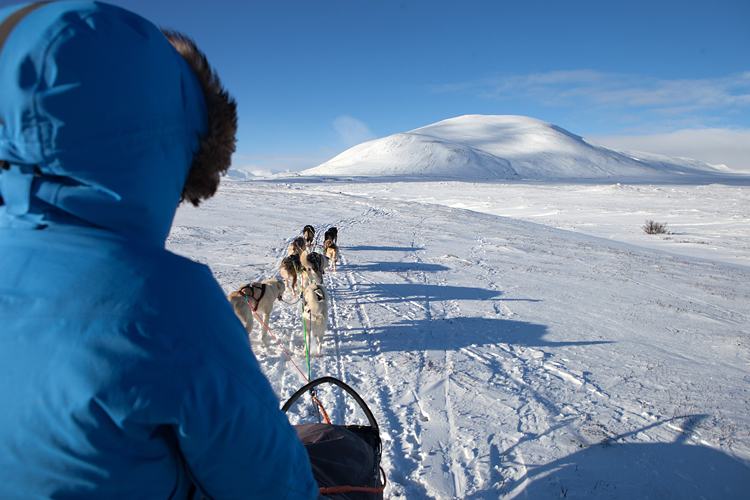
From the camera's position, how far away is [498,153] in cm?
13412

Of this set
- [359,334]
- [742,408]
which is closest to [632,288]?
[742,408]

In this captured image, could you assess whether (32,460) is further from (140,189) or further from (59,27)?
(59,27)

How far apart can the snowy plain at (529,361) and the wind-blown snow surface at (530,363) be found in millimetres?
21

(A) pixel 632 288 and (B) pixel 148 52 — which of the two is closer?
(B) pixel 148 52

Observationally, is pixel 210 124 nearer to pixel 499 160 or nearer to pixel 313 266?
pixel 313 266

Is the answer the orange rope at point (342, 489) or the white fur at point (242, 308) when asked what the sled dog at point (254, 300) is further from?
the orange rope at point (342, 489)

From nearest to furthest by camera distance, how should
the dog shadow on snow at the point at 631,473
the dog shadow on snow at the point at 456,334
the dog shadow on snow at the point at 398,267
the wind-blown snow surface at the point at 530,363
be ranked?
the dog shadow on snow at the point at 631,473 < the wind-blown snow surface at the point at 530,363 < the dog shadow on snow at the point at 456,334 < the dog shadow on snow at the point at 398,267

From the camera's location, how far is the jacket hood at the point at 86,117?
72cm

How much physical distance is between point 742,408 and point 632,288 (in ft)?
18.4

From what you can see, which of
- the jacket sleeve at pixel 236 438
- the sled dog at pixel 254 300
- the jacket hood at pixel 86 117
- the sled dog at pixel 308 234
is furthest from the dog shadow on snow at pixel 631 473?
the sled dog at pixel 308 234

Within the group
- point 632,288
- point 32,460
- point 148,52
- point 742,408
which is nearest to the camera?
point 32,460

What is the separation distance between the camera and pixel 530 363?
505cm

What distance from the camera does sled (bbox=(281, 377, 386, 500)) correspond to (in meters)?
1.80

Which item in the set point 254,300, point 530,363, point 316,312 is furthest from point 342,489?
point 530,363
